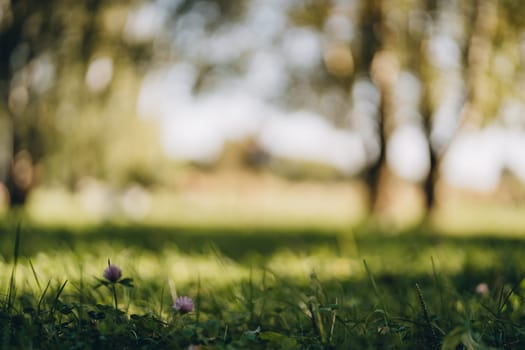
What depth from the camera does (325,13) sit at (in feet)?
31.8

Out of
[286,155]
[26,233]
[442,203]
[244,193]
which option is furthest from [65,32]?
[286,155]

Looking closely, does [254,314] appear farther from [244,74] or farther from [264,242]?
[244,74]

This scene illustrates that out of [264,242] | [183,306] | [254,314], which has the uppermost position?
[183,306]

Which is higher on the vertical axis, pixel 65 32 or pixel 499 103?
pixel 65 32

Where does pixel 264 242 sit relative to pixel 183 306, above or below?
below

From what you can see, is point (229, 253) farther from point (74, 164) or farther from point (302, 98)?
point (302, 98)

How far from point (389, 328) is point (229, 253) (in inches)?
132

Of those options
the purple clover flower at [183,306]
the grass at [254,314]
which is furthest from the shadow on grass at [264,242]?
the purple clover flower at [183,306]

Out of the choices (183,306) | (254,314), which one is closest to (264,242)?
(254,314)

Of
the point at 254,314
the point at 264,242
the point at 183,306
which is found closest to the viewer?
the point at 183,306

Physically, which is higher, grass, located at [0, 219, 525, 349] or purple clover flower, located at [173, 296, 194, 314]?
purple clover flower, located at [173, 296, 194, 314]

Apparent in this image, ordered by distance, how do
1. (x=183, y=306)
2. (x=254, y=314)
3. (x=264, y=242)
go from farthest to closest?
(x=264, y=242) < (x=254, y=314) < (x=183, y=306)

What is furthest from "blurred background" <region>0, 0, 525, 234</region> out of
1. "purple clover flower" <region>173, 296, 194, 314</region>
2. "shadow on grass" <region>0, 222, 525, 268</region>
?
"purple clover flower" <region>173, 296, 194, 314</region>

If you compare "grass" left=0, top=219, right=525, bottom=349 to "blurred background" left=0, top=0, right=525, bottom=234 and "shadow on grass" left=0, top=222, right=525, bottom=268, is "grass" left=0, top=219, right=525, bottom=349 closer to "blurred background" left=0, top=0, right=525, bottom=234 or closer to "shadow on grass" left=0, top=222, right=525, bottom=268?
"shadow on grass" left=0, top=222, right=525, bottom=268
